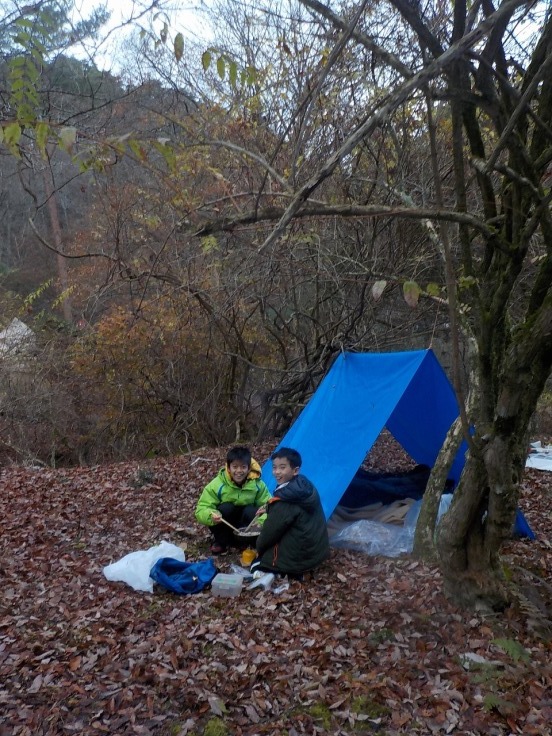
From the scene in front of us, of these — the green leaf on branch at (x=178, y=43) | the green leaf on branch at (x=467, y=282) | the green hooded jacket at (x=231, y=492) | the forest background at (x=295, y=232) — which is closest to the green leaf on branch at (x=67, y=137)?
the forest background at (x=295, y=232)

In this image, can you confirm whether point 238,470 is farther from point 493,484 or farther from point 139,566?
point 493,484

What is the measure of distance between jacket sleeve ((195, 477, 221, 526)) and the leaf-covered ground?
1.13ft

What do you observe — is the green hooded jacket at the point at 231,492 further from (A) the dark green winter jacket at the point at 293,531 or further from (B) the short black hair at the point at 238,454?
(A) the dark green winter jacket at the point at 293,531

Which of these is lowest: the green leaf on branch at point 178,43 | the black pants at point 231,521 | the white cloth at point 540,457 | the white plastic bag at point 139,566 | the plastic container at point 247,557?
the white plastic bag at point 139,566

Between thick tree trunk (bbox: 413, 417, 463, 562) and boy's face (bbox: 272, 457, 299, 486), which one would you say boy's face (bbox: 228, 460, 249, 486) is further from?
thick tree trunk (bbox: 413, 417, 463, 562)

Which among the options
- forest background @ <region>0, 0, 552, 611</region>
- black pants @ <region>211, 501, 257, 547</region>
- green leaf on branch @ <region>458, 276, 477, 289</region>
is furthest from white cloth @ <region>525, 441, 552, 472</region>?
green leaf on branch @ <region>458, 276, 477, 289</region>

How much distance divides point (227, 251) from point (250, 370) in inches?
108

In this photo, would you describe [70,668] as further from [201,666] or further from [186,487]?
[186,487]

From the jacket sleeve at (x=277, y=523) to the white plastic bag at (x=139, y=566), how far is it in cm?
71

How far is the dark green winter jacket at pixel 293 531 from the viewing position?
15.3 feet

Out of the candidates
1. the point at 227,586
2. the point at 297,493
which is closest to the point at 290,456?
the point at 297,493

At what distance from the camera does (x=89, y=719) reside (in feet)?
10.2

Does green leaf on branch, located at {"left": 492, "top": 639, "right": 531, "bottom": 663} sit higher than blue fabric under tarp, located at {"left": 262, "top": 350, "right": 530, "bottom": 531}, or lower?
lower

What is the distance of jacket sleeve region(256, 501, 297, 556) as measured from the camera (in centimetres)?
467
